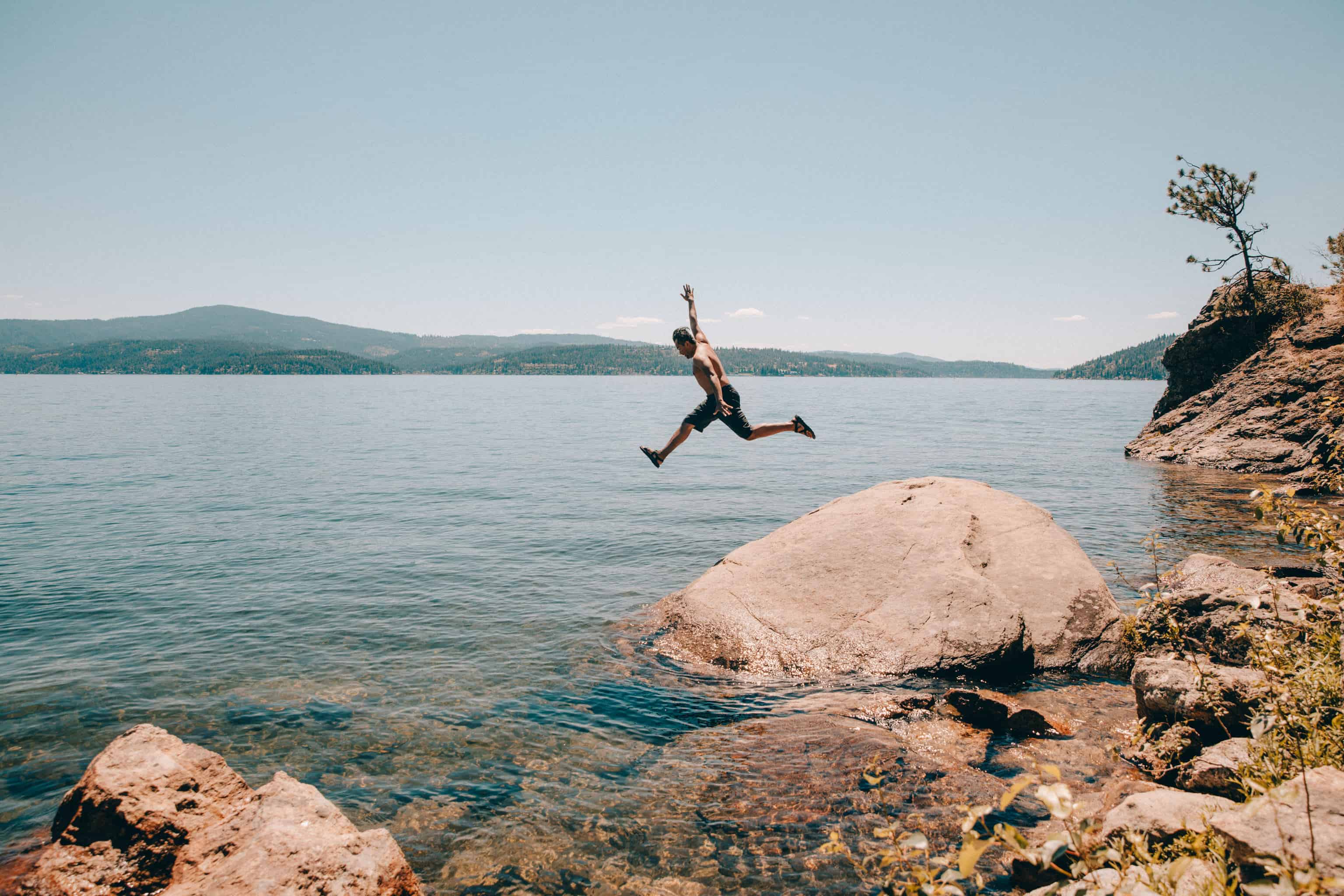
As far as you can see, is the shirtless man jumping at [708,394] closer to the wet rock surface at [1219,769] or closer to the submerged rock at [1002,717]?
the submerged rock at [1002,717]

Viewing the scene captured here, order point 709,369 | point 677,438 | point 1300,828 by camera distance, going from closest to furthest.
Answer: point 1300,828
point 709,369
point 677,438

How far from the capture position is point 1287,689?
522cm

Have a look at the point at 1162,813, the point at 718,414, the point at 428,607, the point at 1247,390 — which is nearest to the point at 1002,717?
the point at 1162,813

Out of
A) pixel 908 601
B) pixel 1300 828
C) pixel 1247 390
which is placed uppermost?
pixel 1247 390

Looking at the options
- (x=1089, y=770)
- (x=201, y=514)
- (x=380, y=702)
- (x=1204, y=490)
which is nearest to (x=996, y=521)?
(x=1089, y=770)

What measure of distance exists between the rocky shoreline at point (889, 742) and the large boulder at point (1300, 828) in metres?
0.01

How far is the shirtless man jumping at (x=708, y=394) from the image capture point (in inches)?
464

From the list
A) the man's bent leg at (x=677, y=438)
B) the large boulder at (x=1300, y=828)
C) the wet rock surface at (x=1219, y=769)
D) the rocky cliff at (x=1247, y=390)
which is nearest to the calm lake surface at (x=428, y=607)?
the rocky cliff at (x=1247, y=390)

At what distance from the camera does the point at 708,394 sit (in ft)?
41.4

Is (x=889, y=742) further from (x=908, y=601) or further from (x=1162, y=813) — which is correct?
(x=1162, y=813)

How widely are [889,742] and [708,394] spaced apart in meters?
6.62

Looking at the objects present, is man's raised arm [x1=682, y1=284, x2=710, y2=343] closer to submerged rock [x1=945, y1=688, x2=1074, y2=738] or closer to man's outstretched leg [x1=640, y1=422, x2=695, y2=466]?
man's outstretched leg [x1=640, y1=422, x2=695, y2=466]

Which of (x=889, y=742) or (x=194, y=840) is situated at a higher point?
(x=194, y=840)

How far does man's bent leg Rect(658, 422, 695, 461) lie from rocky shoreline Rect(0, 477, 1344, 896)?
7.64ft
